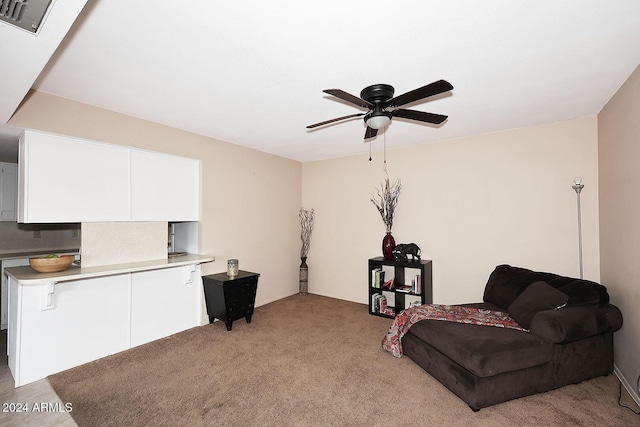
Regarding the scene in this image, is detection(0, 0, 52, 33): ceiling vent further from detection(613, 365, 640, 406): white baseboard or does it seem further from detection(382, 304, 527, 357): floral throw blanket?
detection(613, 365, 640, 406): white baseboard

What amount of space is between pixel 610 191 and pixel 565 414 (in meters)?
2.05

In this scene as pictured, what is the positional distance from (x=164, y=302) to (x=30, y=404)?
A: 134cm

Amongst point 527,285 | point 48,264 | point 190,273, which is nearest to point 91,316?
point 48,264

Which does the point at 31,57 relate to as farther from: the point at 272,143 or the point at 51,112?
the point at 272,143

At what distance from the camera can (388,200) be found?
14.5 ft

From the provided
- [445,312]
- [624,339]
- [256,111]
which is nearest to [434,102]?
[256,111]

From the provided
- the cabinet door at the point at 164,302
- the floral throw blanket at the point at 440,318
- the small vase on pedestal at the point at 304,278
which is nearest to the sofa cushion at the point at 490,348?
the floral throw blanket at the point at 440,318

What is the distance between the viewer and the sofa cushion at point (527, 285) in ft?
8.15

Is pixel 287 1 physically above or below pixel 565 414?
above

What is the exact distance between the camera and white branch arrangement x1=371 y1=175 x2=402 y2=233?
4387 mm

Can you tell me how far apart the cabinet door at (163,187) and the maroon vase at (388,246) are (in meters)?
2.62

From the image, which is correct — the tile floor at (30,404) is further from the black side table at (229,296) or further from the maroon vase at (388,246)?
the maroon vase at (388,246)

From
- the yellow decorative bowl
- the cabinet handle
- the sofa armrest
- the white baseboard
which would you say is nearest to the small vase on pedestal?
the cabinet handle

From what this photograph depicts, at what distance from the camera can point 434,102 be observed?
2.79m
